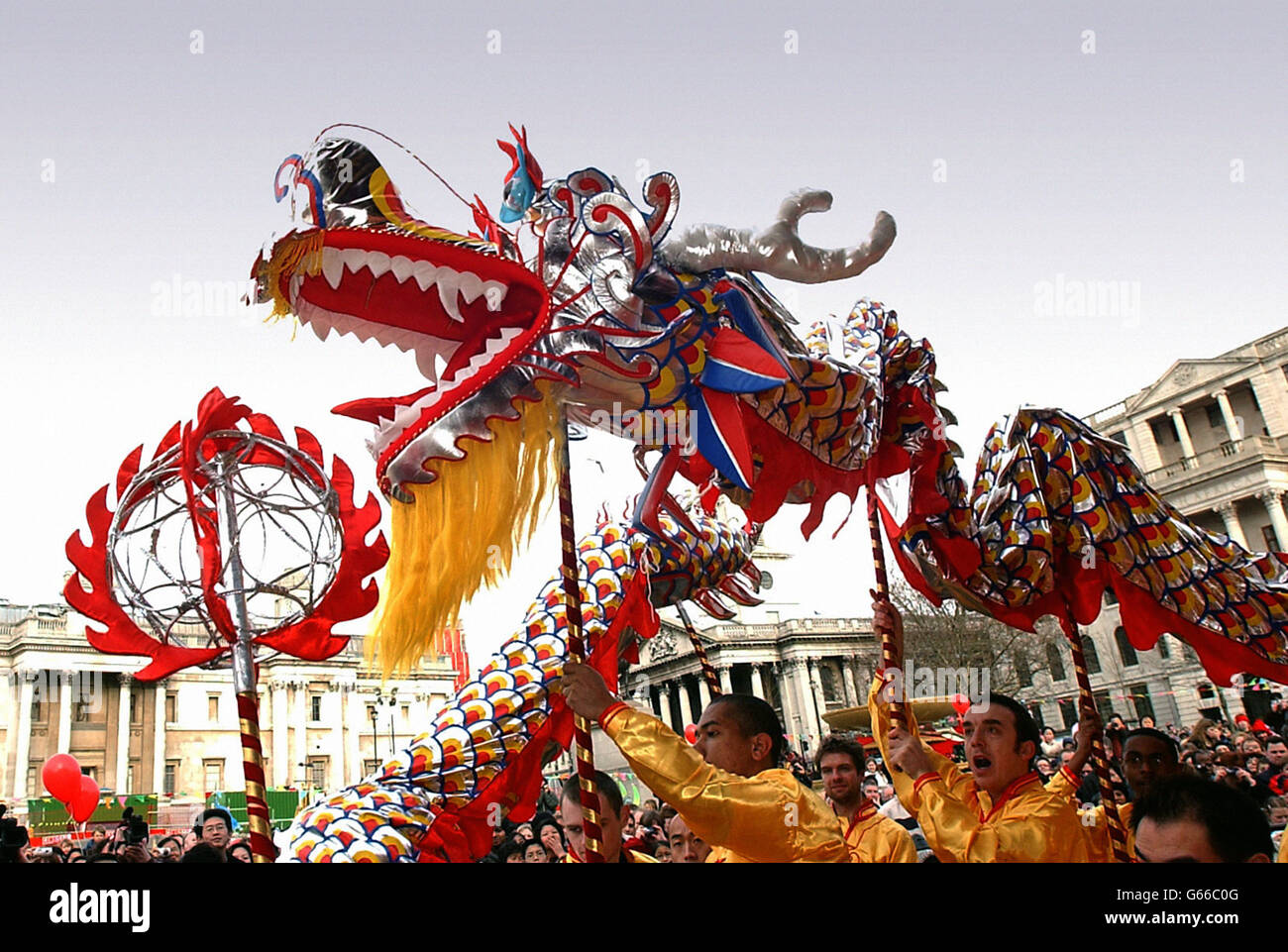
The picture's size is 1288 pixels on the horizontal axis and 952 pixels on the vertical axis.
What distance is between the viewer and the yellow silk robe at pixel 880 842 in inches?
134

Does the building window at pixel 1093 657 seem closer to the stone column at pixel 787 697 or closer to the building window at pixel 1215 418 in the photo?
the building window at pixel 1215 418

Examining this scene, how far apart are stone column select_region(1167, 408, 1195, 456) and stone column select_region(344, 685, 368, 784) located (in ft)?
121

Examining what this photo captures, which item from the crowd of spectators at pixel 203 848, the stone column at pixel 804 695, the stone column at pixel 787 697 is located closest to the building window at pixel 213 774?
the stone column at pixel 787 697

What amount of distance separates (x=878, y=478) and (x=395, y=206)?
200 centimetres

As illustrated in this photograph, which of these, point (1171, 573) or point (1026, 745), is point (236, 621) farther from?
point (1171, 573)

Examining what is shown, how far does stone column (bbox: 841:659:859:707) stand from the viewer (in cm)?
4544

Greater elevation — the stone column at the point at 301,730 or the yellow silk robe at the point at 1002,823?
the stone column at the point at 301,730

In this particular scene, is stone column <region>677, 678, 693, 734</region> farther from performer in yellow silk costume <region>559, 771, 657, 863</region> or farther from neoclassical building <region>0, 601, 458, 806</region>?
performer in yellow silk costume <region>559, 771, 657, 863</region>

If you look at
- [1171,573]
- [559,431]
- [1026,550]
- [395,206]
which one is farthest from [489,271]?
[1171,573]

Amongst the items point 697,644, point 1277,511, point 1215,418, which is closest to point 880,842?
point 697,644

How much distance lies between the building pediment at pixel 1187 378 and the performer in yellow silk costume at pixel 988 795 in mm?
39258

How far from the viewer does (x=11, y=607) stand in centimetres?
4647

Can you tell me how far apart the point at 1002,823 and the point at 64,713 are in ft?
178

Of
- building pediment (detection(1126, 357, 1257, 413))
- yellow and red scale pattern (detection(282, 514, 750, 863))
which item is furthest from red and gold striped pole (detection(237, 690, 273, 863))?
building pediment (detection(1126, 357, 1257, 413))
